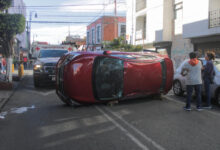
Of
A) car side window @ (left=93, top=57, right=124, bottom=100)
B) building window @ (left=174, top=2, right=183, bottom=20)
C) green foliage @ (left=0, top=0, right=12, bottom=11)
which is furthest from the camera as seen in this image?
building window @ (left=174, top=2, right=183, bottom=20)

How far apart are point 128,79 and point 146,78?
0.72 m

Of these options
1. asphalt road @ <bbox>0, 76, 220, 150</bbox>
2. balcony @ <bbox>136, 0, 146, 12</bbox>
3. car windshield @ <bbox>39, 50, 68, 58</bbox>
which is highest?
balcony @ <bbox>136, 0, 146, 12</bbox>

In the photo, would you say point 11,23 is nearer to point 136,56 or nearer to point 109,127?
point 136,56

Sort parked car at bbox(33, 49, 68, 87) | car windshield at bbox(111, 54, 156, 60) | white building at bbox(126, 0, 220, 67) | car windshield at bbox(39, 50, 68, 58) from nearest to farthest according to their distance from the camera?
1. car windshield at bbox(111, 54, 156, 60)
2. parked car at bbox(33, 49, 68, 87)
3. car windshield at bbox(39, 50, 68, 58)
4. white building at bbox(126, 0, 220, 67)

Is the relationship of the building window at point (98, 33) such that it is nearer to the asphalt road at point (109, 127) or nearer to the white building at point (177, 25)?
the white building at point (177, 25)

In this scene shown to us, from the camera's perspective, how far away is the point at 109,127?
18.2 ft

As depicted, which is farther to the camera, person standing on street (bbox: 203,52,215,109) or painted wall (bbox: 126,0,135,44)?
painted wall (bbox: 126,0,135,44)

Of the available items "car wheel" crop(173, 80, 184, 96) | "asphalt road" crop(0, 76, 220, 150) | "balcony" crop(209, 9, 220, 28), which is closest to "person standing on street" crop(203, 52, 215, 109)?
"asphalt road" crop(0, 76, 220, 150)

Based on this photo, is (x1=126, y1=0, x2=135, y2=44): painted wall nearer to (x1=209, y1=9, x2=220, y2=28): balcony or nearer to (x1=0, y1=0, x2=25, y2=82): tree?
(x1=209, y1=9, x2=220, y2=28): balcony

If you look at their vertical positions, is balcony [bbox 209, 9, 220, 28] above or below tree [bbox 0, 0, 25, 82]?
above

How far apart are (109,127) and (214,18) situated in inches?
508

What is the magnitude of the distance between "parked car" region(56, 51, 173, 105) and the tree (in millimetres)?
5420

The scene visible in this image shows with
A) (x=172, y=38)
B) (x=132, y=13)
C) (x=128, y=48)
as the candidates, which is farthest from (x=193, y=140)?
(x=132, y=13)

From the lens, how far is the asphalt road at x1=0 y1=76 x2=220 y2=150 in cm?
450
